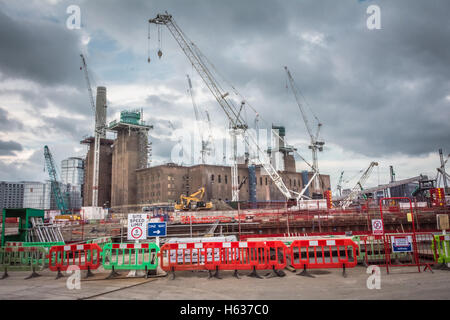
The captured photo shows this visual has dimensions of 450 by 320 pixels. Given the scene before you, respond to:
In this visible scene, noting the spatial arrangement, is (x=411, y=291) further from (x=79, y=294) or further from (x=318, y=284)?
(x=79, y=294)

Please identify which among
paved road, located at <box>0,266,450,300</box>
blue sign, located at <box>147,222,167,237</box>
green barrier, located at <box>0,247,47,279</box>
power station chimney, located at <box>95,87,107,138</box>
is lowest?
paved road, located at <box>0,266,450,300</box>

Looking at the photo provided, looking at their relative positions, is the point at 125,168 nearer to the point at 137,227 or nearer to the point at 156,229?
the point at 137,227

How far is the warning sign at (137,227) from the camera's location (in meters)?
11.1

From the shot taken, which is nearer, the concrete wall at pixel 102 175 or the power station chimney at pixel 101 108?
the power station chimney at pixel 101 108

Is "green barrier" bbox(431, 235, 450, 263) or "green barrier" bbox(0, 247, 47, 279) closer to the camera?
"green barrier" bbox(431, 235, 450, 263)

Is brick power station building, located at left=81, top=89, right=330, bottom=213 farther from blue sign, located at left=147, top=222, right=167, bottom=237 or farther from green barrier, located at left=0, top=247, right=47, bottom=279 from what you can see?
blue sign, located at left=147, top=222, right=167, bottom=237

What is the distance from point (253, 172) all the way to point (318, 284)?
3555 inches

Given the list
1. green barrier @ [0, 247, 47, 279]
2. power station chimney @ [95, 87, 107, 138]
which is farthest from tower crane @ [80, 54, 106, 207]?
green barrier @ [0, 247, 47, 279]

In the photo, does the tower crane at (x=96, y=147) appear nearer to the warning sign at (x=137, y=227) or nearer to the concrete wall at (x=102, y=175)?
the concrete wall at (x=102, y=175)

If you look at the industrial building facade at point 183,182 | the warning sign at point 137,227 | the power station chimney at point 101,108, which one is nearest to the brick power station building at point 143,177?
the industrial building facade at point 183,182

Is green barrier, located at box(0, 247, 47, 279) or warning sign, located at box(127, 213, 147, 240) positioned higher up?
warning sign, located at box(127, 213, 147, 240)

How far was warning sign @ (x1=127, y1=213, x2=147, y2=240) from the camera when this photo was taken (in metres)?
11.1

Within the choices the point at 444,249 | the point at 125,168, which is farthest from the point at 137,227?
the point at 125,168
